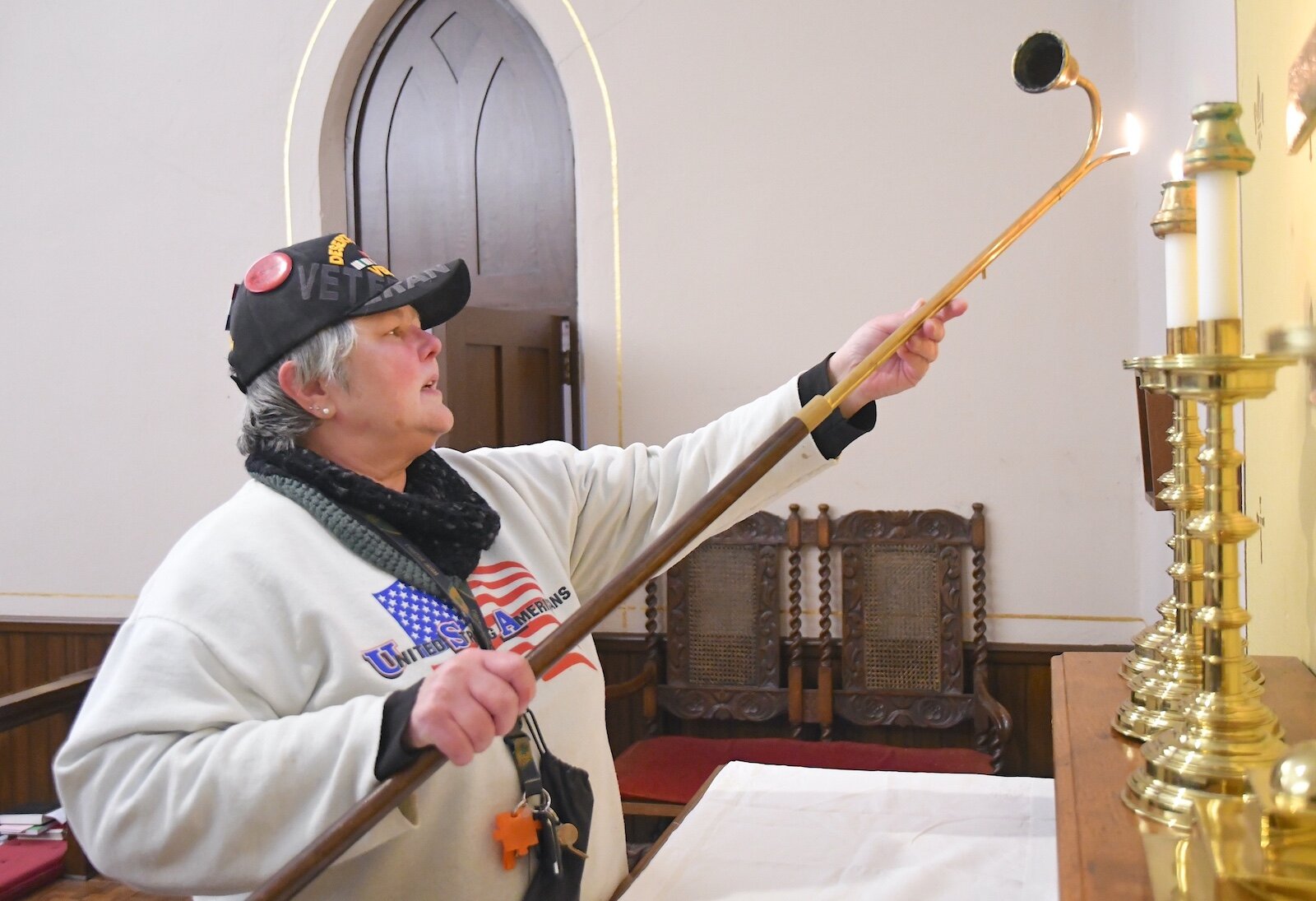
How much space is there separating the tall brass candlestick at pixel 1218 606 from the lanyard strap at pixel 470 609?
0.76 metres

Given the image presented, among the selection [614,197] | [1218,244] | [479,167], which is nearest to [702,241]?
[614,197]

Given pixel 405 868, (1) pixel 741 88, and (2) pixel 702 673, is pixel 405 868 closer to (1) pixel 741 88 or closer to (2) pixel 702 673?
(2) pixel 702 673

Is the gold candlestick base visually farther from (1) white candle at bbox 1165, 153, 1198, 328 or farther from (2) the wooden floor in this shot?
(2) the wooden floor

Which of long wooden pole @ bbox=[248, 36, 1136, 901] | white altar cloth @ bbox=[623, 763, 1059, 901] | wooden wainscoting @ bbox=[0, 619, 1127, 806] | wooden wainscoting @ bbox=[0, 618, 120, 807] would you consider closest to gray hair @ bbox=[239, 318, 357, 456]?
long wooden pole @ bbox=[248, 36, 1136, 901]

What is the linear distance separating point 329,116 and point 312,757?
11.3ft

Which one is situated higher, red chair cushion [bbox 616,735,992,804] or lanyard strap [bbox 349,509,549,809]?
lanyard strap [bbox 349,509,549,809]

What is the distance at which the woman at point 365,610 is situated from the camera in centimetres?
130

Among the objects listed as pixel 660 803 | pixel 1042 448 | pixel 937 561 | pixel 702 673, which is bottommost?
pixel 660 803

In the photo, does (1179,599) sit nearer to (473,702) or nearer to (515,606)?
(473,702)

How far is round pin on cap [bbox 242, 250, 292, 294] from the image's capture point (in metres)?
1.69

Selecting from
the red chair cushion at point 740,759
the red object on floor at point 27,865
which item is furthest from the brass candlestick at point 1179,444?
the red object on floor at point 27,865

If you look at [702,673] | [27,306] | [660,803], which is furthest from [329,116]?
[660,803]

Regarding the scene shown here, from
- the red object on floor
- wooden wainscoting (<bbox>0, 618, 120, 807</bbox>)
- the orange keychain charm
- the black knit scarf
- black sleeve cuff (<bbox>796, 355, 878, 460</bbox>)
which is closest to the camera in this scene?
the orange keychain charm

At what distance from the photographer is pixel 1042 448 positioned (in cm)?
360
